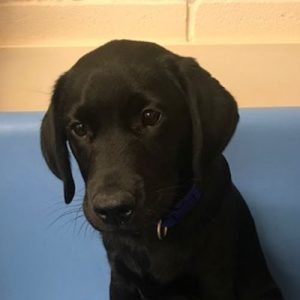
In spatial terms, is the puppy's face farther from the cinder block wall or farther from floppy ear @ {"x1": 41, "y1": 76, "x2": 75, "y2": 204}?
the cinder block wall

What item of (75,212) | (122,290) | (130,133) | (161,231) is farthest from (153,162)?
(75,212)

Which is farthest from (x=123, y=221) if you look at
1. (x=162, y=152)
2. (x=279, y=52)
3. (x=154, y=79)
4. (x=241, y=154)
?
(x=279, y=52)

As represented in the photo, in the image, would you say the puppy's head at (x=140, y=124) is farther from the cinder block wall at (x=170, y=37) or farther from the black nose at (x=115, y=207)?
the cinder block wall at (x=170, y=37)

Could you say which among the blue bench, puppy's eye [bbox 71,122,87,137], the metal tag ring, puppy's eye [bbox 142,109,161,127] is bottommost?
the blue bench

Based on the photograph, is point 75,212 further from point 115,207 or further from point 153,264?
point 115,207

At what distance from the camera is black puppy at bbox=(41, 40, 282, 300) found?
1041mm

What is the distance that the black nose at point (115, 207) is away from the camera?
3.22 feet

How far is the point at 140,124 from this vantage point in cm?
106

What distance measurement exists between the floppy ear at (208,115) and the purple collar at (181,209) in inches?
2.7

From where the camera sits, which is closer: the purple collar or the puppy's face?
the puppy's face

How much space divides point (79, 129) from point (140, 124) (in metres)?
0.12

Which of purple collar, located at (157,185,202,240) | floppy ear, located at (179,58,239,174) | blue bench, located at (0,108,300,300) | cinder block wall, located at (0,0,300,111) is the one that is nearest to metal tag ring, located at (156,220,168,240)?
purple collar, located at (157,185,202,240)

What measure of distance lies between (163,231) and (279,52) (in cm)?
76

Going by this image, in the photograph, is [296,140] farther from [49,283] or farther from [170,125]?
[49,283]
